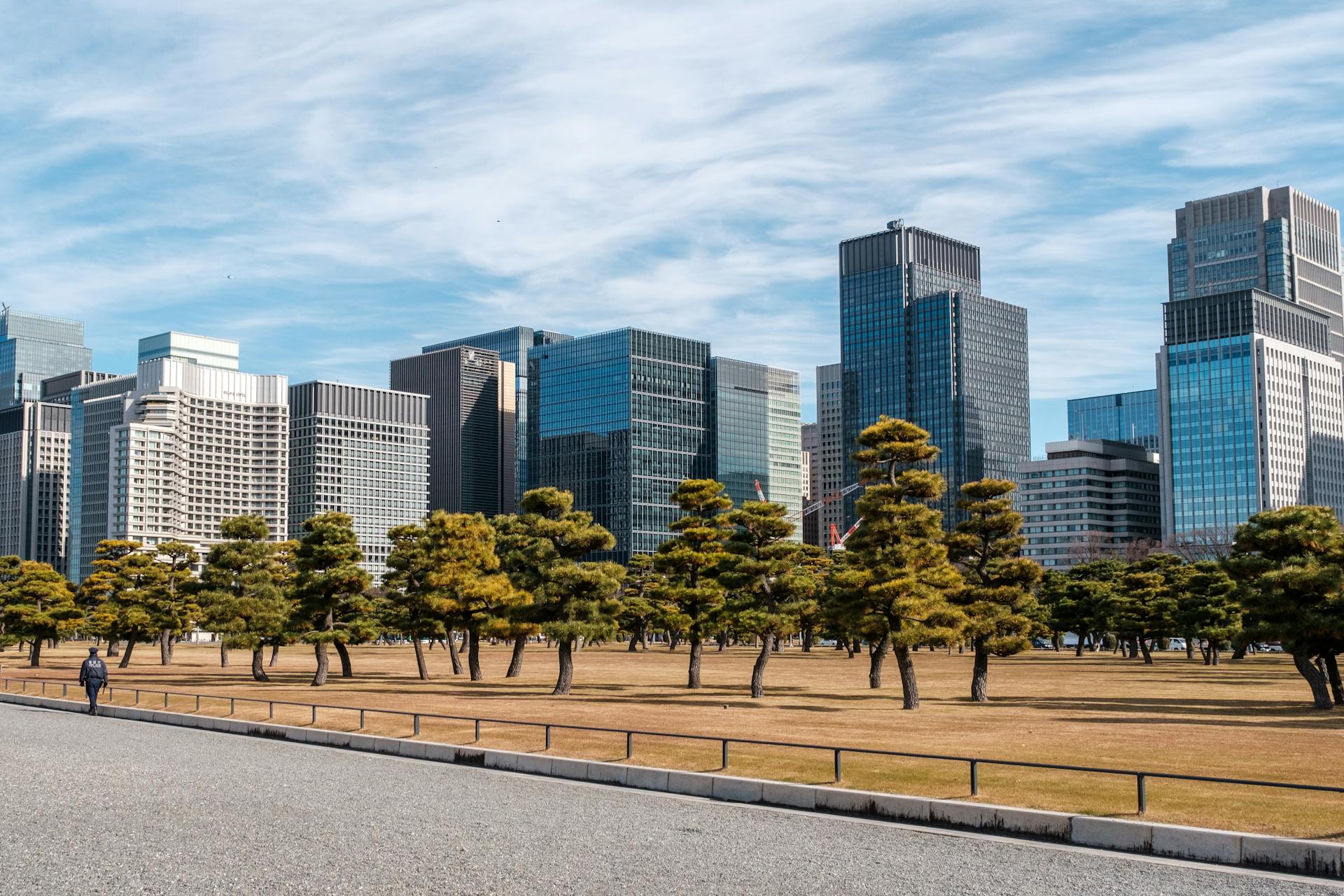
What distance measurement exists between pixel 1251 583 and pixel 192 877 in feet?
144

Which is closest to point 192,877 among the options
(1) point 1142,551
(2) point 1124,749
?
(2) point 1124,749

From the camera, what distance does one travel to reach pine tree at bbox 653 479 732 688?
2309 inches

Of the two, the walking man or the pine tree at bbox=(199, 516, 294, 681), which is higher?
the pine tree at bbox=(199, 516, 294, 681)

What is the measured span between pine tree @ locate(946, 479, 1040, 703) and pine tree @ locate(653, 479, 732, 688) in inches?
445

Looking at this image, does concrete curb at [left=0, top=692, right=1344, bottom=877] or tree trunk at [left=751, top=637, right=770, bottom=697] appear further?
tree trunk at [left=751, top=637, right=770, bottom=697]

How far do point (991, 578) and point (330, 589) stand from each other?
112 feet

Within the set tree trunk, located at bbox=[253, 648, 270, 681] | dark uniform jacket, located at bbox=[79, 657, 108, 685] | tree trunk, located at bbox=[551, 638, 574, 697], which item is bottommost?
tree trunk, located at bbox=[253, 648, 270, 681]

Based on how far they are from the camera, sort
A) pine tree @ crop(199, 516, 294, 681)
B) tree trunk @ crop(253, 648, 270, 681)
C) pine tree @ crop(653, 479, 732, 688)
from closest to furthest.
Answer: pine tree @ crop(653, 479, 732, 688) → pine tree @ crop(199, 516, 294, 681) → tree trunk @ crop(253, 648, 270, 681)

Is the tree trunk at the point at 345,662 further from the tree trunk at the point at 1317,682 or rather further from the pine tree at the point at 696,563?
the tree trunk at the point at 1317,682

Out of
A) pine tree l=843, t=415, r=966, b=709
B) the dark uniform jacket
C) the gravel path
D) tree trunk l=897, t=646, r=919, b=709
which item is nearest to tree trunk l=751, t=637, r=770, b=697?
pine tree l=843, t=415, r=966, b=709

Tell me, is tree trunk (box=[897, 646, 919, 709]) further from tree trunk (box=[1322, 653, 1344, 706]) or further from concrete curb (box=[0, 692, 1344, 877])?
concrete curb (box=[0, 692, 1344, 877])

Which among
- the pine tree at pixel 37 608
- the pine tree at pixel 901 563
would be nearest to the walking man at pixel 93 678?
the pine tree at pixel 901 563

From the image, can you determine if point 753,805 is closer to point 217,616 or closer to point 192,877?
point 192,877

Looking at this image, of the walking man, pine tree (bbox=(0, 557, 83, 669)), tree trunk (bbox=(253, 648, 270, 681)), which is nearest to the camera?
the walking man
